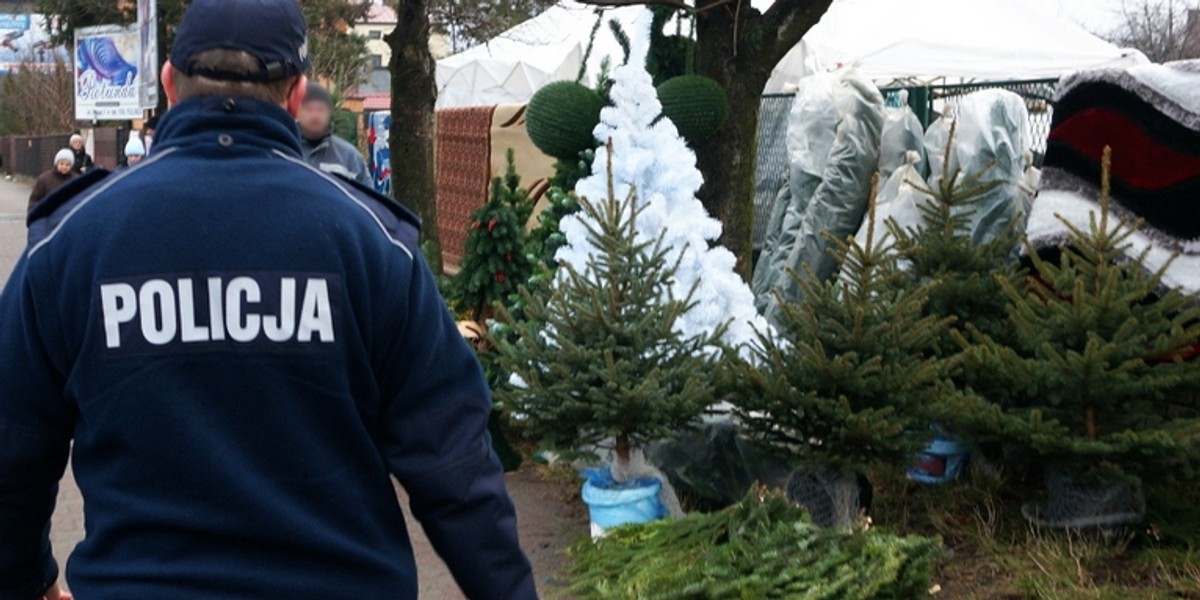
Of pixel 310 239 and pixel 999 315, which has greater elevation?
pixel 310 239

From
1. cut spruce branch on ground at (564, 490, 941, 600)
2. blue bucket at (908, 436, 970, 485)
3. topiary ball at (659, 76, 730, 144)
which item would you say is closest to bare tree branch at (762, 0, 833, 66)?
topiary ball at (659, 76, 730, 144)

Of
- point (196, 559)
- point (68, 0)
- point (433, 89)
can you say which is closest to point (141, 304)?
point (196, 559)

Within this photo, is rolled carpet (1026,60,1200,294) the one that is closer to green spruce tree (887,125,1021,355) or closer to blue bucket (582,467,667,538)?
green spruce tree (887,125,1021,355)

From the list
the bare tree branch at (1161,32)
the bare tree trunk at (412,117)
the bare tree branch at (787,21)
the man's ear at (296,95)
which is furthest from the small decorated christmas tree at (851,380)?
the bare tree branch at (1161,32)

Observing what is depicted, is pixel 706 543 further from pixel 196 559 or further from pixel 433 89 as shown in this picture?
pixel 433 89

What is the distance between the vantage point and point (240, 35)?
2096 mm

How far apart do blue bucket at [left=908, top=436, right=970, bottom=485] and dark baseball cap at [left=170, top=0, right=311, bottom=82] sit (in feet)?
13.3

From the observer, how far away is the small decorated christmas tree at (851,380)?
4.68 m

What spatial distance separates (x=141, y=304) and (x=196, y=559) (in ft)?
1.22

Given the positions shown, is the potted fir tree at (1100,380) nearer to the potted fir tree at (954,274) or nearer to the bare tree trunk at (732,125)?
the potted fir tree at (954,274)

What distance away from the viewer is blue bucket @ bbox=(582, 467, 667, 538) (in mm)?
5137

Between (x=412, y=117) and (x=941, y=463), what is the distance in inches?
230

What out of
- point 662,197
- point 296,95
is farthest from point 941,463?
point 296,95

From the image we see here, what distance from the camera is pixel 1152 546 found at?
15.8 ft
